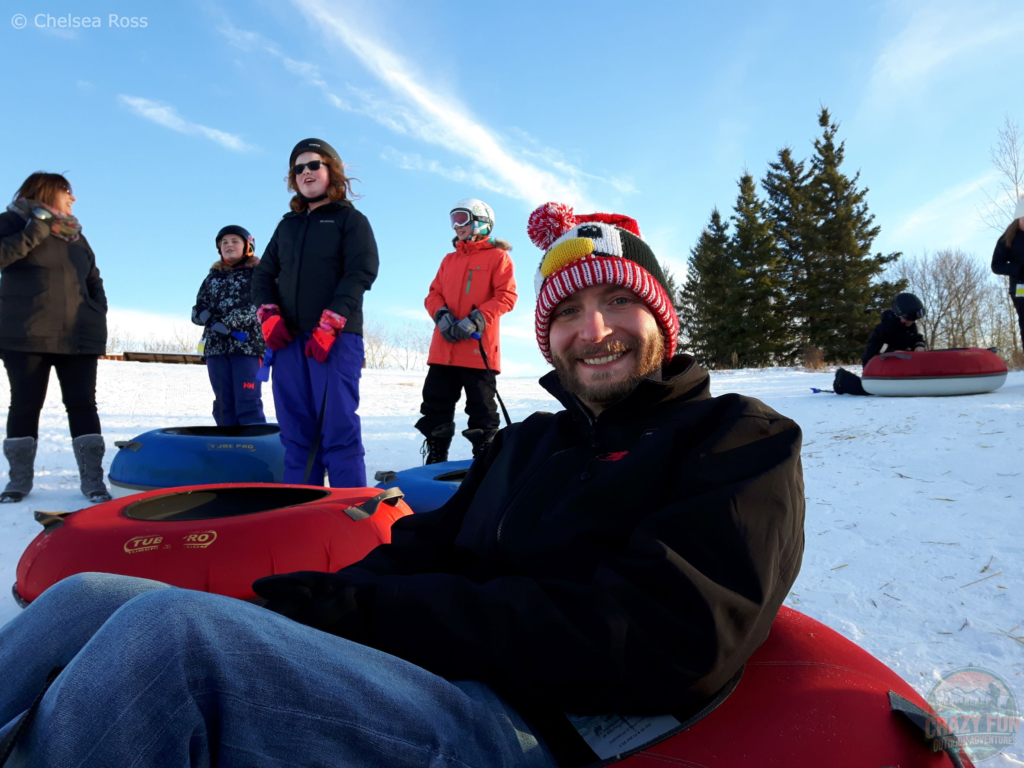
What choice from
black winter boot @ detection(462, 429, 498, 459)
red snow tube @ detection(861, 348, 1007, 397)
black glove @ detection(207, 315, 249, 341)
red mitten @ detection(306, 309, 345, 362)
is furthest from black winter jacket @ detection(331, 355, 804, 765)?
red snow tube @ detection(861, 348, 1007, 397)

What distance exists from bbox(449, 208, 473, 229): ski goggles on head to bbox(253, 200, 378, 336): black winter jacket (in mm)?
864

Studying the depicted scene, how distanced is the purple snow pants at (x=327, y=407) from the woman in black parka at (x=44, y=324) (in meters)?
1.27

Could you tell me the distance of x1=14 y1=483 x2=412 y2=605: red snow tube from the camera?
1920 millimetres

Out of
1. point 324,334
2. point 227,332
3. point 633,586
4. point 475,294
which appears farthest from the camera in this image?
point 227,332

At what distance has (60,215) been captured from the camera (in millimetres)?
3672

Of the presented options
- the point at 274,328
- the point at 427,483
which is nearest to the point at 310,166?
the point at 274,328

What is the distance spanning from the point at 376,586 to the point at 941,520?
2823 millimetres

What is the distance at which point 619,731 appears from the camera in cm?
98

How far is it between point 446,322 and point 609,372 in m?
2.75

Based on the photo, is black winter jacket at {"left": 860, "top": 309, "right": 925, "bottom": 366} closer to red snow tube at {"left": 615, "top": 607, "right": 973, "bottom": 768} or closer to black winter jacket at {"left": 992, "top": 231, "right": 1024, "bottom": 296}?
black winter jacket at {"left": 992, "top": 231, "right": 1024, "bottom": 296}

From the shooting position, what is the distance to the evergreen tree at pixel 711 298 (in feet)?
79.0

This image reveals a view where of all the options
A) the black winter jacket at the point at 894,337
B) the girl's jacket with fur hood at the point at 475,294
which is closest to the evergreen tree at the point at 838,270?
the black winter jacket at the point at 894,337

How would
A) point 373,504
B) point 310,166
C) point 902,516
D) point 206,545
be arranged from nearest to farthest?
1. point 206,545
2. point 373,504
3. point 902,516
4. point 310,166

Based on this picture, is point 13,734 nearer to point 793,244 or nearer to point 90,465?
point 90,465
